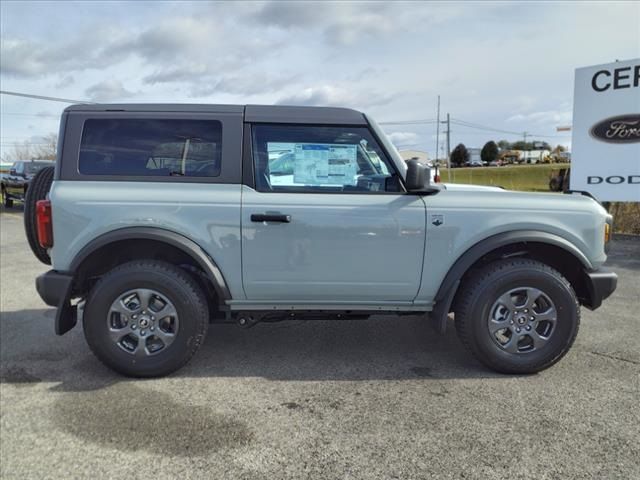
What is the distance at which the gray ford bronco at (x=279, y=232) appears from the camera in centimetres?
334

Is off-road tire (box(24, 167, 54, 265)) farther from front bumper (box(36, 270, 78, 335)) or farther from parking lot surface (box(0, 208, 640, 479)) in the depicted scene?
parking lot surface (box(0, 208, 640, 479))

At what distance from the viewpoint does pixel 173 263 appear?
3625 millimetres

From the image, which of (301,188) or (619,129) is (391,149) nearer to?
(301,188)

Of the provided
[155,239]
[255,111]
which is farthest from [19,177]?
[255,111]

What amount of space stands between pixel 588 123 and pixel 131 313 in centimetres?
1092

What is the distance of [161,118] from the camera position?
3.44 m

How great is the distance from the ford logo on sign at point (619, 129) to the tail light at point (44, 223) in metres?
11.1

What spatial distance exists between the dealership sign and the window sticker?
910cm

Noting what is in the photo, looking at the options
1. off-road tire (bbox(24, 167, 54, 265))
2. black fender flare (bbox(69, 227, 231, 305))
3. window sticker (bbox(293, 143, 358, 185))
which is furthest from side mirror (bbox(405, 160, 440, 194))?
off-road tire (bbox(24, 167, 54, 265))

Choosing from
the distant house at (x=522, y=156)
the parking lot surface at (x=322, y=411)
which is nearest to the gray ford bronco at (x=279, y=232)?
the parking lot surface at (x=322, y=411)

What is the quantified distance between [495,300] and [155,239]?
2483mm

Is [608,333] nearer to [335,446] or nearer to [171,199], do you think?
[335,446]

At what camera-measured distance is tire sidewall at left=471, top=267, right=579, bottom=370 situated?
3412 mm

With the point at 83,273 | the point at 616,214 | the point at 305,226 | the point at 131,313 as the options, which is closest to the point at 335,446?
the point at 305,226
